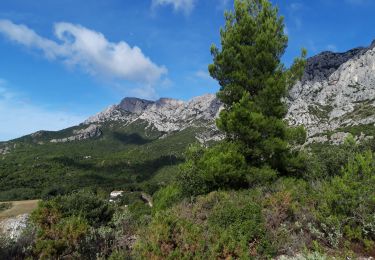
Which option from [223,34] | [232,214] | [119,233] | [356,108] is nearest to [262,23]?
[223,34]

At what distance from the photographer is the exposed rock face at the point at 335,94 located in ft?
493

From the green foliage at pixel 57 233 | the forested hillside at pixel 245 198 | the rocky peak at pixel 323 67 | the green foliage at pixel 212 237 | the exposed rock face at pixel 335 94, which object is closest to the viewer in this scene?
the green foliage at pixel 212 237

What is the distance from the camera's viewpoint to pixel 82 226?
31.1 ft

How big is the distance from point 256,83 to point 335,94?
179 metres

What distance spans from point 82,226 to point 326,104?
181 m

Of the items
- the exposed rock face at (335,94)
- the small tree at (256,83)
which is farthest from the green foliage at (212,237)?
the exposed rock face at (335,94)

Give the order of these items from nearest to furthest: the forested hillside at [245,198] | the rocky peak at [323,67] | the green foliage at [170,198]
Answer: the forested hillside at [245,198], the green foliage at [170,198], the rocky peak at [323,67]

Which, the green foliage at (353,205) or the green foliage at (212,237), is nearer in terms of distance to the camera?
the green foliage at (212,237)

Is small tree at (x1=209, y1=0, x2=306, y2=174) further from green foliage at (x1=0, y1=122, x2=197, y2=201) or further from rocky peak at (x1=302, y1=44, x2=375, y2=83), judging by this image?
rocky peak at (x1=302, y1=44, x2=375, y2=83)

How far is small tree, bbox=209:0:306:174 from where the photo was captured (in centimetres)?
1752

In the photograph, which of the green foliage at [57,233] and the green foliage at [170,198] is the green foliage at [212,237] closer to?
the green foliage at [57,233]

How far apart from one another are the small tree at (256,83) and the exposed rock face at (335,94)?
127 metres

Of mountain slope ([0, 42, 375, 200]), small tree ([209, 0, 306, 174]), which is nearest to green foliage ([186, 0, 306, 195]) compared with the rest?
small tree ([209, 0, 306, 174])

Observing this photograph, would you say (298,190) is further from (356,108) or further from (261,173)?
(356,108)
